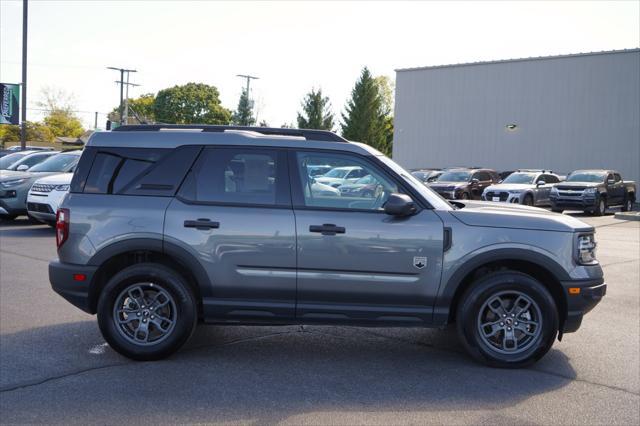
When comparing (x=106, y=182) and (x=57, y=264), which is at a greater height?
(x=106, y=182)

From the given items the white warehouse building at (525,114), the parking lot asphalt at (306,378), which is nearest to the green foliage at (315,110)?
the white warehouse building at (525,114)

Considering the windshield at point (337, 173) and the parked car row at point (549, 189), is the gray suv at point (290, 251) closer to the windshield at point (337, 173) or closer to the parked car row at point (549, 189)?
the windshield at point (337, 173)

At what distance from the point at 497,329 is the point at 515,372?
0.38m

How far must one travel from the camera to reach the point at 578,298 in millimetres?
5719

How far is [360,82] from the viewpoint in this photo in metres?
68.3

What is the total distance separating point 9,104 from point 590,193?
24080mm

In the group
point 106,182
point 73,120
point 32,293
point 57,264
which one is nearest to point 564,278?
point 106,182

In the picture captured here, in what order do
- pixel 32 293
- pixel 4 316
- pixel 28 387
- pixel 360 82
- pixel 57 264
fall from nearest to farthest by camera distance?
pixel 28 387 → pixel 57 264 → pixel 4 316 → pixel 32 293 → pixel 360 82

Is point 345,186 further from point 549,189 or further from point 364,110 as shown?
point 364,110

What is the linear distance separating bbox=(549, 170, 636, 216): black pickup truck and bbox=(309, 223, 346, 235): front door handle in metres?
21.6

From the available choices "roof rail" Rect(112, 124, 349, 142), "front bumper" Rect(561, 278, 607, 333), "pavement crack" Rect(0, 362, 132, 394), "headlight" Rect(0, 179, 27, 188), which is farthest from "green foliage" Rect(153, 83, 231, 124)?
"front bumper" Rect(561, 278, 607, 333)

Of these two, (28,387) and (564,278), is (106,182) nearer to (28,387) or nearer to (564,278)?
(28,387)

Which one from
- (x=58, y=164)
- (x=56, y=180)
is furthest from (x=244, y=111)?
(x=56, y=180)

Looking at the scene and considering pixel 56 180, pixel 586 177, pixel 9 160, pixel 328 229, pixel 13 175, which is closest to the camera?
pixel 328 229
